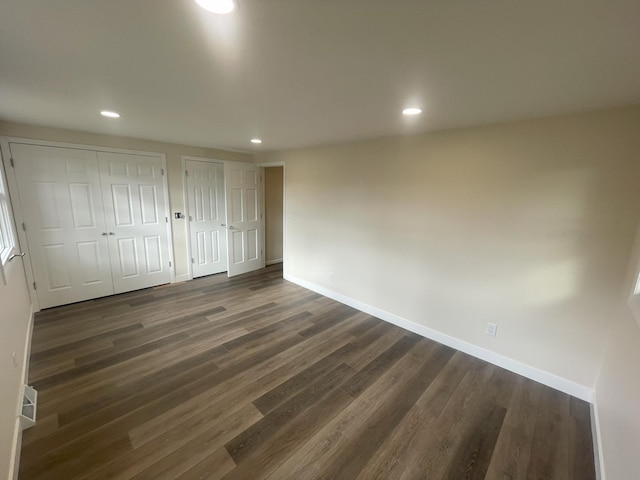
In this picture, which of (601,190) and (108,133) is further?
(108,133)

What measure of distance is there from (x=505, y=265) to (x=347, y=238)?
1843 millimetres

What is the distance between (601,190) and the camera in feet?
6.36

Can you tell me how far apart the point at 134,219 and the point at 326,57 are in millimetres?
3787

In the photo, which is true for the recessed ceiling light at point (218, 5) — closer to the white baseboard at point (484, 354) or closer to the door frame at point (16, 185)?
the white baseboard at point (484, 354)

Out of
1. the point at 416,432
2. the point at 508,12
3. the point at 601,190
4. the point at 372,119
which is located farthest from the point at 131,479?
the point at 601,190

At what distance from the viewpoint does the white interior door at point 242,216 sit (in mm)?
4578

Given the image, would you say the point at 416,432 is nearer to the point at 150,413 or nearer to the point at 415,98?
the point at 150,413

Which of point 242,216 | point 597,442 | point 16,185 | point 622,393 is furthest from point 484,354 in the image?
point 16,185

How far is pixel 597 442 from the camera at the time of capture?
173cm

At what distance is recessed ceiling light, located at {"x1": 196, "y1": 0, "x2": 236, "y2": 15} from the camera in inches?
35.6

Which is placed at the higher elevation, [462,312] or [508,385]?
[462,312]

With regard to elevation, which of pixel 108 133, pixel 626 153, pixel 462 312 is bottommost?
pixel 462 312

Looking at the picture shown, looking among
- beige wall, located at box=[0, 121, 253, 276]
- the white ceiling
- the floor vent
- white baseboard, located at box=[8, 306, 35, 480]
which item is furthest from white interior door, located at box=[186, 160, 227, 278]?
the floor vent

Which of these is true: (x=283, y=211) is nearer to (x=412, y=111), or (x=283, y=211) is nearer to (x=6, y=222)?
(x=412, y=111)
